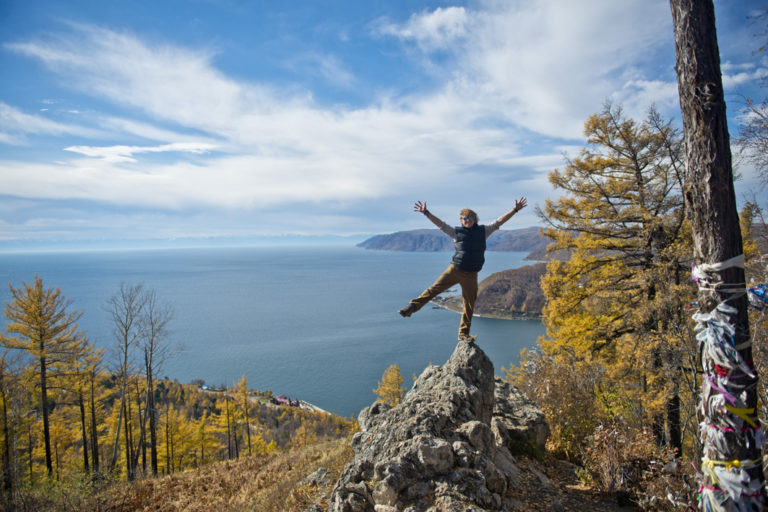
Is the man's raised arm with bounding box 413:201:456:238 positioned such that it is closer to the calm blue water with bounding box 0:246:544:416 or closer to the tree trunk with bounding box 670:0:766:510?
the tree trunk with bounding box 670:0:766:510

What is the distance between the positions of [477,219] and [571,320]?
7.32 metres

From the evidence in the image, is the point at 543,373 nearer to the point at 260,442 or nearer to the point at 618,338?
the point at 618,338

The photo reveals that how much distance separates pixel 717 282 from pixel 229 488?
1119cm

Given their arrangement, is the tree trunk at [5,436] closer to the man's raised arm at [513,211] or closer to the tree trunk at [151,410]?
the tree trunk at [151,410]

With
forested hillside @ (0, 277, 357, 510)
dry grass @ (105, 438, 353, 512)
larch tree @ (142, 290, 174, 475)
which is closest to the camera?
dry grass @ (105, 438, 353, 512)

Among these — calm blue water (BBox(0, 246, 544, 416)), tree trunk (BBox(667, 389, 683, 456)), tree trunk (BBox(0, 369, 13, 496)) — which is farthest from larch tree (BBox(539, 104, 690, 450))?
calm blue water (BBox(0, 246, 544, 416))

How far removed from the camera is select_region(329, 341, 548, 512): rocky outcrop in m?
3.98

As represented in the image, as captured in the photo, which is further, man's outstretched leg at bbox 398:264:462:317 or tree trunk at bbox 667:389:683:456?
tree trunk at bbox 667:389:683:456

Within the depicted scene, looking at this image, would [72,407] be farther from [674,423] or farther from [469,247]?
[674,423]

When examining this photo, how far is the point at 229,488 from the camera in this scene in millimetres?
9789

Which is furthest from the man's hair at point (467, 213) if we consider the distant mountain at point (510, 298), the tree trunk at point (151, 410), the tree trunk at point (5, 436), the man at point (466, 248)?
the distant mountain at point (510, 298)

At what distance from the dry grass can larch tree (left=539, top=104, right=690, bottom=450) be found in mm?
7521

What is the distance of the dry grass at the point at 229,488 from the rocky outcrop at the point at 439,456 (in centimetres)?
242

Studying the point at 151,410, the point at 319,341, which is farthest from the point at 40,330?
the point at 319,341
